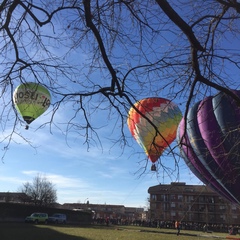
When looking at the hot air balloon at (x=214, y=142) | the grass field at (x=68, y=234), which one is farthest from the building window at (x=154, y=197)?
the hot air balloon at (x=214, y=142)

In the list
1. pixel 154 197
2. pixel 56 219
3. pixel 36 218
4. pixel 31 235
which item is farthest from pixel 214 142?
pixel 154 197

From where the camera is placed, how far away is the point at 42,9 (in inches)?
225

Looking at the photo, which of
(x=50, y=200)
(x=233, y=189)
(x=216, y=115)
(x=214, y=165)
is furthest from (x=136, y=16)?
(x=50, y=200)

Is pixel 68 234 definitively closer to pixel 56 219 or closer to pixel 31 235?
pixel 31 235

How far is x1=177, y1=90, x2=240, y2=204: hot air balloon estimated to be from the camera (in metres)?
7.26

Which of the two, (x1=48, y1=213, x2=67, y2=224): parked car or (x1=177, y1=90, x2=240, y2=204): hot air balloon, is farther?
(x1=48, y1=213, x2=67, y2=224): parked car

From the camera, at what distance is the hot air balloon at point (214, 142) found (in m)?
7.26

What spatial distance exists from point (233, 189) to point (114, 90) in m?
12.9

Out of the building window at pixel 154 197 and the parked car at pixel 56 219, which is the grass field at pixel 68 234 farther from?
the building window at pixel 154 197

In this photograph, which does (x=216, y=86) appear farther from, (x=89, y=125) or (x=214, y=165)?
(x=214, y=165)

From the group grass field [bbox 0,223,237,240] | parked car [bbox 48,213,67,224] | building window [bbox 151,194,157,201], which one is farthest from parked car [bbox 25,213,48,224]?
building window [bbox 151,194,157,201]

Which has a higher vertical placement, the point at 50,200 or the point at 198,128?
the point at 50,200

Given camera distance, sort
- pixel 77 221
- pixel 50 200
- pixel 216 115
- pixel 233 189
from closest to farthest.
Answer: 1. pixel 216 115
2. pixel 233 189
3. pixel 77 221
4. pixel 50 200

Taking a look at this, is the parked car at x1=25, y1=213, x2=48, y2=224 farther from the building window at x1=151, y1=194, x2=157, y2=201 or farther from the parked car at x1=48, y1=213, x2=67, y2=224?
the building window at x1=151, y1=194, x2=157, y2=201
